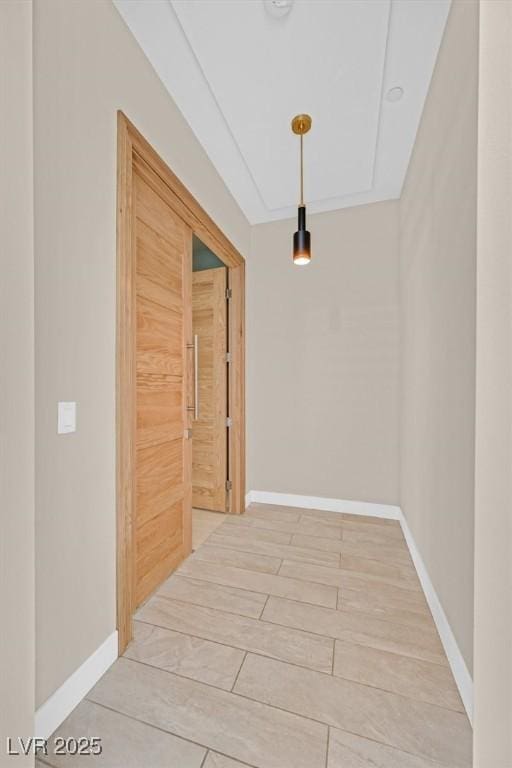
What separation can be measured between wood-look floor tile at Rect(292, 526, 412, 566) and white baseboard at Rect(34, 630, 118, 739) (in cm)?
139

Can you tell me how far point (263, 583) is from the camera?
6.09ft

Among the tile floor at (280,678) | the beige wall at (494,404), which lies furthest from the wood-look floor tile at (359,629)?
the beige wall at (494,404)

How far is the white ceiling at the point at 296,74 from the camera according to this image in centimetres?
144

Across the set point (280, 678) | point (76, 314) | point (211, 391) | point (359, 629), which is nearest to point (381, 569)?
point (359, 629)

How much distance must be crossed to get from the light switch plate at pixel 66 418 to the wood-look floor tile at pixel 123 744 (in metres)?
1.00

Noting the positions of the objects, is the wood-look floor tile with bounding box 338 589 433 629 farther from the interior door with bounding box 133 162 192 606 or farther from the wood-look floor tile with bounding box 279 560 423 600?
the interior door with bounding box 133 162 192 606

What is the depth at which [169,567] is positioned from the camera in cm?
194

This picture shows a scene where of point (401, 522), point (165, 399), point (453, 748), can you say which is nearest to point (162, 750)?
point (453, 748)

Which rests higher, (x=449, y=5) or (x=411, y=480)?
(x=449, y=5)

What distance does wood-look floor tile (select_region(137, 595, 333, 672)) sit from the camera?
1.35 meters

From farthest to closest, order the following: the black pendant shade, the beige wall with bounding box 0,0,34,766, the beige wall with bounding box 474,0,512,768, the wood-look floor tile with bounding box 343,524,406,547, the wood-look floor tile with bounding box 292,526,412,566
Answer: the wood-look floor tile with bounding box 343,524,406,547
the wood-look floor tile with bounding box 292,526,412,566
the black pendant shade
the beige wall with bounding box 0,0,34,766
the beige wall with bounding box 474,0,512,768

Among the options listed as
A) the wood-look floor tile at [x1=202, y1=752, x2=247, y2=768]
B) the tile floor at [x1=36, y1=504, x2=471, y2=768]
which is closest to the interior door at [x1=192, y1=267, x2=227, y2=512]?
the tile floor at [x1=36, y1=504, x2=471, y2=768]

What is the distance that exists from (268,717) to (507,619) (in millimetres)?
942

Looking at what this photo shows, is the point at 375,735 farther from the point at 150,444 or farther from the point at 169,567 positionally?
Result: the point at 150,444
